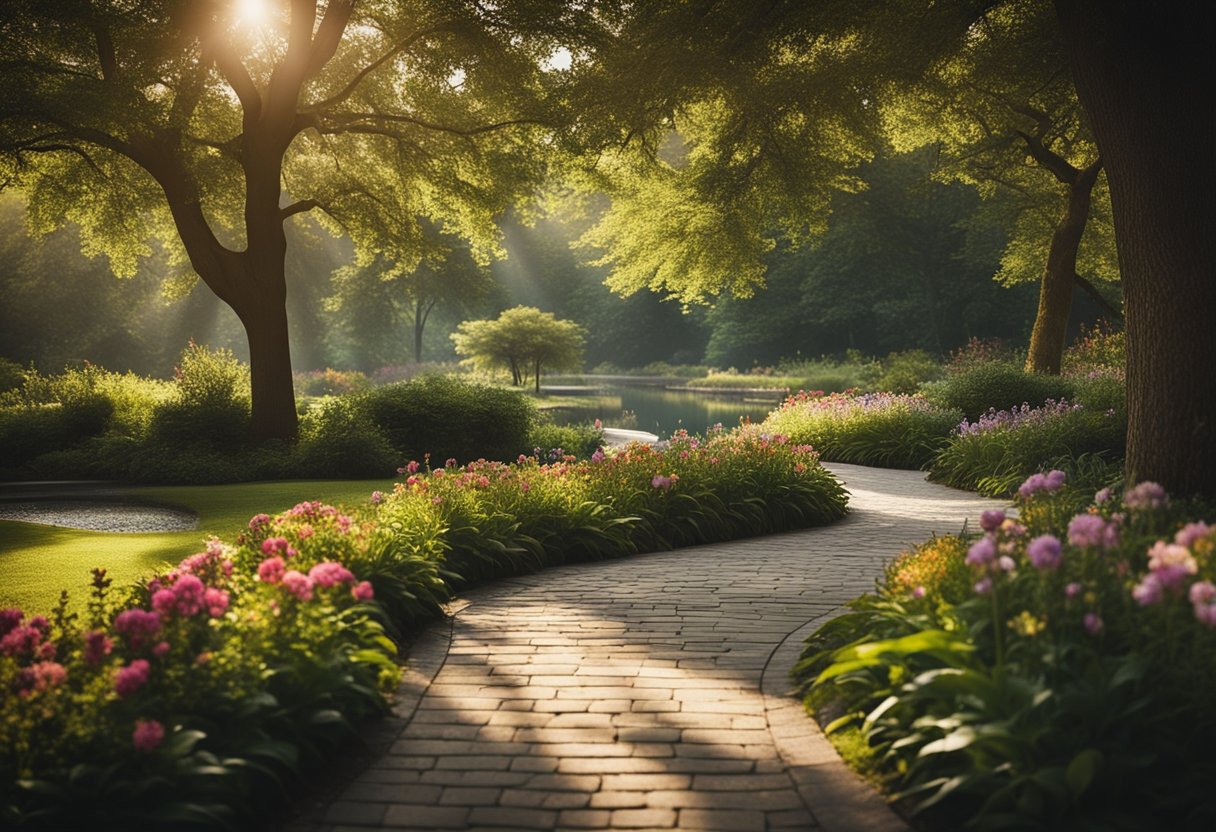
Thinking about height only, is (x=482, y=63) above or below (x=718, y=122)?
above

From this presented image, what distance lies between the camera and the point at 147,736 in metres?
2.85

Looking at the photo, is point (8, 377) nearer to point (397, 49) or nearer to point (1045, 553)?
point (397, 49)

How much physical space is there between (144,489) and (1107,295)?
130 ft

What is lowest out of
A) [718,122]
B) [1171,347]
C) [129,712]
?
[129,712]

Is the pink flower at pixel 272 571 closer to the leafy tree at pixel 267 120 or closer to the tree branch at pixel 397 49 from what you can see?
the leafy tree at pixel 267 120

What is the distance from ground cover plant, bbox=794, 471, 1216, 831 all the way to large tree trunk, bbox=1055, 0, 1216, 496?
7.33ft

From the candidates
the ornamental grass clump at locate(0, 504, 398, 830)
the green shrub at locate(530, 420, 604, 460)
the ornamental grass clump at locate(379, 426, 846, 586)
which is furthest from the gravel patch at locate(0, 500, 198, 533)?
the green shrub at locate(530, 420, 604, 460)

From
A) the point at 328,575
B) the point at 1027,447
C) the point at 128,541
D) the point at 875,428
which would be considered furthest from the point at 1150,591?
the point at 875,428

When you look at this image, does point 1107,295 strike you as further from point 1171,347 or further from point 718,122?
point 1171,347

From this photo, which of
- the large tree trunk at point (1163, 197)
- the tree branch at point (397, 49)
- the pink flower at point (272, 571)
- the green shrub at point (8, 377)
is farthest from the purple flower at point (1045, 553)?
the green shrub at point (8, 377)

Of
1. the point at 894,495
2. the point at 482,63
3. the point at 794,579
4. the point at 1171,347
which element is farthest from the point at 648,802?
the point at 482,63

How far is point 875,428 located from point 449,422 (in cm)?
726

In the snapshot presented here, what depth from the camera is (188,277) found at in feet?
62.8

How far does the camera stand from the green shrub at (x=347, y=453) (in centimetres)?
1366
